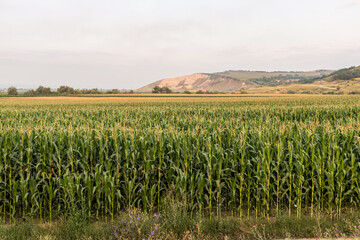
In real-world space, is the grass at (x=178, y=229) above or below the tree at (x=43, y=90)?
below

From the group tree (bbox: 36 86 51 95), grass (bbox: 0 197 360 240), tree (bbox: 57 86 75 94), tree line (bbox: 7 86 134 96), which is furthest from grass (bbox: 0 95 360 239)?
tree (bbox: 36 86 51 95)

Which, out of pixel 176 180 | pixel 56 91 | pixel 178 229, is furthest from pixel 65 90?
pixel 178 229

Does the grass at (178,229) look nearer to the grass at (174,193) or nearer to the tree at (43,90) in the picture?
the grass at (174,193)

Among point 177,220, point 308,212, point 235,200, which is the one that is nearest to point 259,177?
point 235,200

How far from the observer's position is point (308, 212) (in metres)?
6.72

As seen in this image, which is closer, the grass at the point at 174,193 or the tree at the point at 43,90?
the grass at the point at 174,193

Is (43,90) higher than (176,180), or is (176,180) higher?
(43,90)

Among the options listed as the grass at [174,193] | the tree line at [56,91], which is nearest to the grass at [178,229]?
the grass at [174,193]

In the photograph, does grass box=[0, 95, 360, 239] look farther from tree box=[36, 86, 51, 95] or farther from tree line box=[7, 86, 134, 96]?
tree box=[36, 86, 51, 95]

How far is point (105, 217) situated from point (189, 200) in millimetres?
2271

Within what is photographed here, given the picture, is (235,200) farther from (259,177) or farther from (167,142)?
(167,142)

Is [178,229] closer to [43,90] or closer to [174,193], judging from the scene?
[174,193]

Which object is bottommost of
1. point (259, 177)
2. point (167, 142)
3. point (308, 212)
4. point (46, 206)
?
point (308, 212)

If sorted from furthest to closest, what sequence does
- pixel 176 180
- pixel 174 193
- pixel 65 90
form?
pixel 65 90 < pixel 174 193 < pixel 176 180
